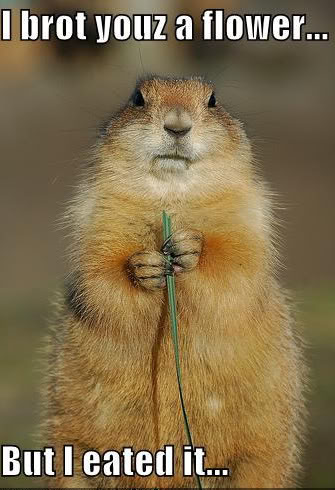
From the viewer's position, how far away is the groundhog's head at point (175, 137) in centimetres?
486

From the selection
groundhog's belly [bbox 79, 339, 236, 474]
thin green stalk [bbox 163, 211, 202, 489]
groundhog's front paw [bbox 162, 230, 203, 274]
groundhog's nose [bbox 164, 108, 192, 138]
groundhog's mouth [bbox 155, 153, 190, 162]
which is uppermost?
groundhog's nose [bbox 164, 108, 192, 138]

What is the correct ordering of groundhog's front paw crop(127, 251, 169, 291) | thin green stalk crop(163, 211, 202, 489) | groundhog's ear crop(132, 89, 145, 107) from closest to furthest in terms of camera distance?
thin green stalk crop(163, 211, 202, 489), groundhog's front paw crop(127, 251, 169, 291), groundhog's ear crop(132, 89, 145, 107)

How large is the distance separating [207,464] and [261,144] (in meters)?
2.02

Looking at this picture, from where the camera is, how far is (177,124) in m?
4.85

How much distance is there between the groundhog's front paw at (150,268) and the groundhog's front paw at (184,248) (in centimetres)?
5

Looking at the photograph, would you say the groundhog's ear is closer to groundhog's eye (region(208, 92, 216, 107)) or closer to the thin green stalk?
groundhog's eye (region(208, 92, 216, 107))

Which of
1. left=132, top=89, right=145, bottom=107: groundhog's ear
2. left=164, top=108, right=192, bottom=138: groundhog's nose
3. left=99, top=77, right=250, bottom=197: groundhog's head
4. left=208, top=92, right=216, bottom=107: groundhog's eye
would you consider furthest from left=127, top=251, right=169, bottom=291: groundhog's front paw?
left=208, top=92, right=216, bottom=107: groundhog's eye

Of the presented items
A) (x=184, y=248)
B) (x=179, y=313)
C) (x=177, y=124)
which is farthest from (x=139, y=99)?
(x=179, y=313)

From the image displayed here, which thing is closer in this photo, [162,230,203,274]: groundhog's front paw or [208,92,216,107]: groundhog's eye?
[162,230,203,274]: groundhog's front paw

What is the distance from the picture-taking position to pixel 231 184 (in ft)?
17.2

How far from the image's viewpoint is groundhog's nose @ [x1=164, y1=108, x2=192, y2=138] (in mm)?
4844

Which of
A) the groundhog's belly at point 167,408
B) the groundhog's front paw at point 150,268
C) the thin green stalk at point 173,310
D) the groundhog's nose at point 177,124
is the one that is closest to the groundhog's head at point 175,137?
the groundhog's nose at point 177,124

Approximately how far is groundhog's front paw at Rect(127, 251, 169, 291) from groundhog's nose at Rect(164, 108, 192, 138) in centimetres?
59

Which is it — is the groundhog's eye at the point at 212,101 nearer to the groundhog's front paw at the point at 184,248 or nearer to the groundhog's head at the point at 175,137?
the groundhog's head at the point at 175,137
